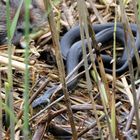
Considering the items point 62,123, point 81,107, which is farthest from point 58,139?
point 81,107

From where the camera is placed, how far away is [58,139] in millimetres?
2277

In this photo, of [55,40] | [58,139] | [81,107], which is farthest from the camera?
[58,139]

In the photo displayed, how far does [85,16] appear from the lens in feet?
4.81

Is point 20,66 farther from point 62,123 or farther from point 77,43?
point 77,43

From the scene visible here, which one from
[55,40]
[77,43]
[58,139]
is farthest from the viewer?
[77,43]

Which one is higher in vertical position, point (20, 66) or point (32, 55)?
point (20, 66)

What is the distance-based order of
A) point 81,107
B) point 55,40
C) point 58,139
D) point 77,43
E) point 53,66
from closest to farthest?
point 55,40 < point 81,107 < point 58,139 < point 53,66 < point 77,43

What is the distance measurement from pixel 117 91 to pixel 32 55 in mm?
575

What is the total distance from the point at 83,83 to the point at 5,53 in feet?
1.56

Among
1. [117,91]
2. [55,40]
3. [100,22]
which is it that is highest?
[55,40]

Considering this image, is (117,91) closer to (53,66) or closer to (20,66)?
(53,66)

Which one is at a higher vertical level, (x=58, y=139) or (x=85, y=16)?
(x=85, y=16)

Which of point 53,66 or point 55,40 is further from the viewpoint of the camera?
point 53,66

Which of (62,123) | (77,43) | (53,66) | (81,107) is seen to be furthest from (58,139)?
(77,43)
